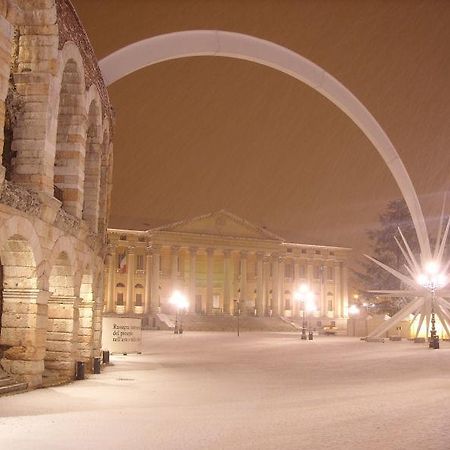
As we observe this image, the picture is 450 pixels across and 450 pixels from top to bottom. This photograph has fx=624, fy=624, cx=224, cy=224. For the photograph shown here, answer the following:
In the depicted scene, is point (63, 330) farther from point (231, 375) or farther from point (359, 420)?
point (359, 420)

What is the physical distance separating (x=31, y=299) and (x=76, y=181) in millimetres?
4636

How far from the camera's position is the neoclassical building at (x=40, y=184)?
48.0 ft

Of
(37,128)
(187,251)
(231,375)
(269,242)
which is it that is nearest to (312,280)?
(269,242)

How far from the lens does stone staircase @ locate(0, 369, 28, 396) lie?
14.3m

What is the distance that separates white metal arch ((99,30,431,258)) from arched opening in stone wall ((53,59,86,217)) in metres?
6.04

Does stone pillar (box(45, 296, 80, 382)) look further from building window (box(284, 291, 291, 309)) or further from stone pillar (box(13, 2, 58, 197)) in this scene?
building window (box(284, 291, 291, 309))

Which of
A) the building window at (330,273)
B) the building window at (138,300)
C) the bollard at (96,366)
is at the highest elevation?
the building window at (330,273)

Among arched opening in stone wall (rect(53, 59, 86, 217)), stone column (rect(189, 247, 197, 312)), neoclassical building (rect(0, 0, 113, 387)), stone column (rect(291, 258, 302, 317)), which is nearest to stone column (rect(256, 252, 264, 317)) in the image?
stone column (rect(291, 258, 302, 317))

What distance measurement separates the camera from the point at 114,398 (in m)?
14.4

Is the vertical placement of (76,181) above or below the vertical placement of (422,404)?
above

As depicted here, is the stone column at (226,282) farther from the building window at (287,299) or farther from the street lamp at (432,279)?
the street lamp at (432,279)

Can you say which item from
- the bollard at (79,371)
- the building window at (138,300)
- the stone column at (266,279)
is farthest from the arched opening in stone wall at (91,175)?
the stone column at (266,279)

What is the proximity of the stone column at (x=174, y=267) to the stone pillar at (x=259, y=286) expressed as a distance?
11865 mm

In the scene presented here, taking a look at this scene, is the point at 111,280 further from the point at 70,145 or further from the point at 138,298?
the point at 70,145
